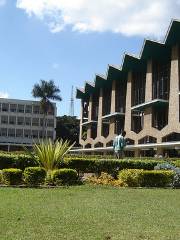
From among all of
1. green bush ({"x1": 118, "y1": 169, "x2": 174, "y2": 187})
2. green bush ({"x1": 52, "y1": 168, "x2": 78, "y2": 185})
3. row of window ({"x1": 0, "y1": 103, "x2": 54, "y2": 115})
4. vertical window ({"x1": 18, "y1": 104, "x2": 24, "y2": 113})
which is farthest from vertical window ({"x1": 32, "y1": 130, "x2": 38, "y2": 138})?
green bush ({"x1": 118, "y1": 169, "x2": 174, "y2": 187})

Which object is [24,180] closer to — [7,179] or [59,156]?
[7,179]

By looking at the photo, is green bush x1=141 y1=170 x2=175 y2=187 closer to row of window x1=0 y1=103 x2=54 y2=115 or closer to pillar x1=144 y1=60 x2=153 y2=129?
pillar x1=144 y1=60 x2=153 y2=129

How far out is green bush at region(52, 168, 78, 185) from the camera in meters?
15.7

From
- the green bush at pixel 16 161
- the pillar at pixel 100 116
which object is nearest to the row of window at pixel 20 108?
the pillar at pixel 100 116

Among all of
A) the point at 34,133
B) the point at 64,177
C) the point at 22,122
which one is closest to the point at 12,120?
the point at 22,122

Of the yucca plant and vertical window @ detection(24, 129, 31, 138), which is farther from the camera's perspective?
vertical window @ detection(24, 129, 31, 138)

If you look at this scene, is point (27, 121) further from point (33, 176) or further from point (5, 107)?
point (33, 176)

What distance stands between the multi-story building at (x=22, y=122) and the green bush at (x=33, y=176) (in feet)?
247

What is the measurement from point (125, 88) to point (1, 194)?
46807 millimetres

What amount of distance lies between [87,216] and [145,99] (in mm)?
41427

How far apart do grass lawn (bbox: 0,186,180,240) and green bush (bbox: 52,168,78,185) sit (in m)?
3.07

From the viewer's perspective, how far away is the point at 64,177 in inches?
624

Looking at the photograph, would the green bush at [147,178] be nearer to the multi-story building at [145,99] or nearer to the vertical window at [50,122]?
the multi-story building at [145,99]

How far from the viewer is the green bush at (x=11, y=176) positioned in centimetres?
1520
